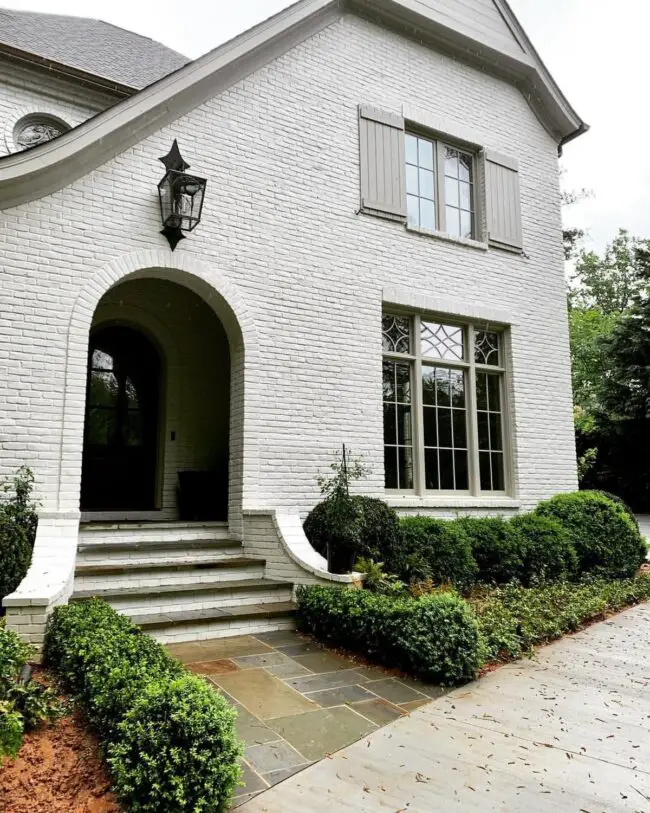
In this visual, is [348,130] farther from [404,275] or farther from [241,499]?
[241,499]

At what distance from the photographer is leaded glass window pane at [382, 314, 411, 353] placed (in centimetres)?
793

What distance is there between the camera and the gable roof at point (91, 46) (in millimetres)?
8438

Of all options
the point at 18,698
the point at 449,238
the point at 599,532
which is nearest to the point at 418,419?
the point at 449,238

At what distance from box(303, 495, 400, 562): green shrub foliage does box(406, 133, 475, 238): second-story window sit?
13.0 feet

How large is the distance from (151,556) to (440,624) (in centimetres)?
289

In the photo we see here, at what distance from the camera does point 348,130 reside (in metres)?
7.90

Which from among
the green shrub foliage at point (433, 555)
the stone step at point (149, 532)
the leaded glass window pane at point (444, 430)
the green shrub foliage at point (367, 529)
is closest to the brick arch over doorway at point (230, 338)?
the stone step at point (149, 532)

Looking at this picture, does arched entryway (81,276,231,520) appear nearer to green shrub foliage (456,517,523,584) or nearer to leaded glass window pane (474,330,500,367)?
green shrub foliage (456,517,523,584)

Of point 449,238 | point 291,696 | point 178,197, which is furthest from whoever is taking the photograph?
point 449,238

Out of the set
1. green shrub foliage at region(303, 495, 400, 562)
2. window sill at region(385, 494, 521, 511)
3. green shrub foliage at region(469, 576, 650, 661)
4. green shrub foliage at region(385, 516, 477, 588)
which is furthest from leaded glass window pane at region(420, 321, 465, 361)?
green shrub foliage at region(469, 576, 650, 661)

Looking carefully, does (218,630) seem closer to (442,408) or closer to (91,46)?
(442,408)

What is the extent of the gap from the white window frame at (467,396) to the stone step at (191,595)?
7.60ft

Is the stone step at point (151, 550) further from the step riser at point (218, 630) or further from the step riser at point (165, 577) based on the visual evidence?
the step riser at point (218, 630)

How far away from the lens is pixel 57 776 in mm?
2688
